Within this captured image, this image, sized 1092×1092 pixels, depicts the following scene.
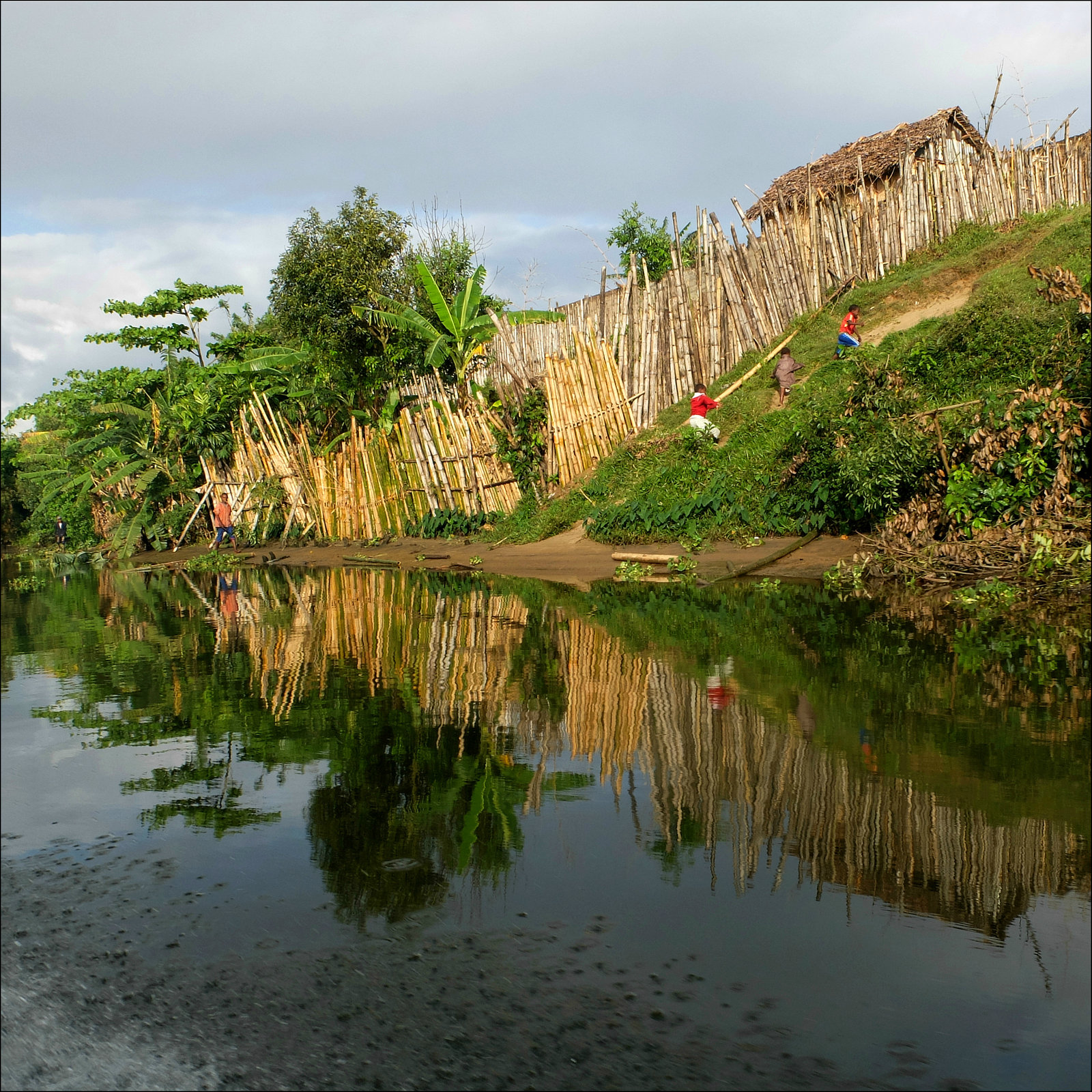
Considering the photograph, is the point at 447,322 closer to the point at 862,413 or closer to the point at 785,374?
the point at 785,374

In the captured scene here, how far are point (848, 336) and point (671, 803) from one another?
11.9m

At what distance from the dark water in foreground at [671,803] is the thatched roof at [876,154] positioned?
12576 mm

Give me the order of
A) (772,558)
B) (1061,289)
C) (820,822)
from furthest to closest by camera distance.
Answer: (772,558) → (1061,289) → (820,822)

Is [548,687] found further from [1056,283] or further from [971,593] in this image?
[1056,283]

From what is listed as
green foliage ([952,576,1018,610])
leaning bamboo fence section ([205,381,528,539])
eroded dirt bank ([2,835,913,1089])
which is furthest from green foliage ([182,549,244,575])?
eroded dirt bank ([2,835,913,1089])

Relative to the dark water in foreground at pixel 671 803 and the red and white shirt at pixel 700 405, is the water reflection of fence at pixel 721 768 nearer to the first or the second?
the dark water in foreground at pixel 671 803

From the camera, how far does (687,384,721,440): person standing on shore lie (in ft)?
46.2

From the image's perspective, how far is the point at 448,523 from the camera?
56.3ft

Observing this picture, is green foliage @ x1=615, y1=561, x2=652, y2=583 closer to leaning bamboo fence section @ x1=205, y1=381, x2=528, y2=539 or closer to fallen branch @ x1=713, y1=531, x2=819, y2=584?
fallen branch @ x1=713, y1=531, x2=819, y2=584

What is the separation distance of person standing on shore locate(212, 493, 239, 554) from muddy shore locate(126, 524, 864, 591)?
0.61 m

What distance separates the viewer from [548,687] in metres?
5.65

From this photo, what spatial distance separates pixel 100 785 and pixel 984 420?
8.49 metres

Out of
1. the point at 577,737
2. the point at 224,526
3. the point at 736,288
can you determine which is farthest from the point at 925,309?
the point at 224,526

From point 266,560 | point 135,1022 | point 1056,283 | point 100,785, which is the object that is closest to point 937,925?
point 135,1022
